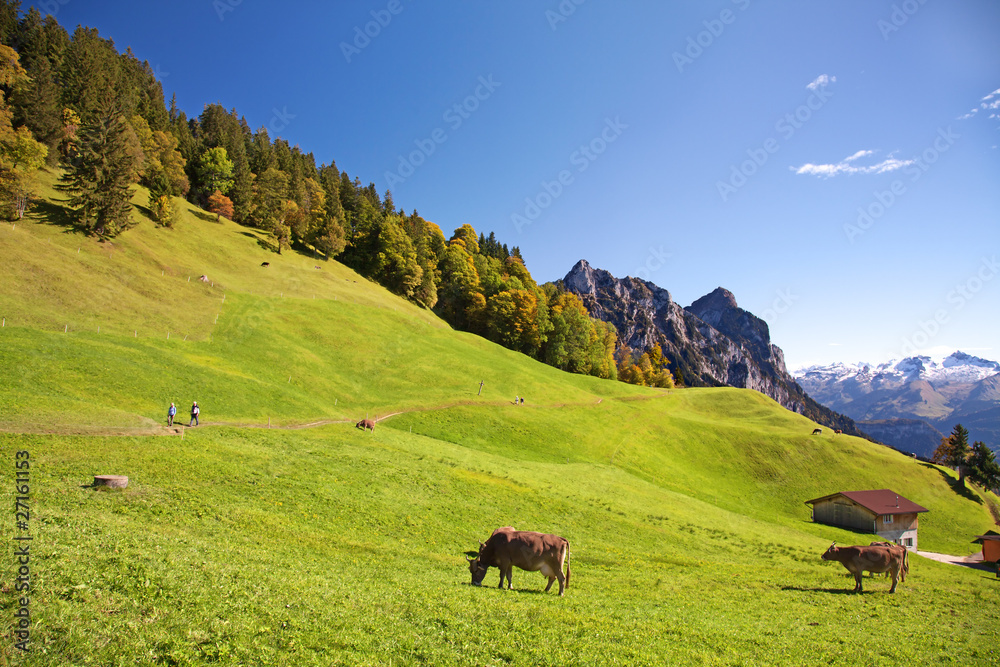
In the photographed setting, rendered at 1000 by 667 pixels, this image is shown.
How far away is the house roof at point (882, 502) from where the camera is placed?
56.7 meters

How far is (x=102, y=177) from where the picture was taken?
6172 centimetres

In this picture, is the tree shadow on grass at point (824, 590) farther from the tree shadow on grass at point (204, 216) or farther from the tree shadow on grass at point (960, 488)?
the tree shadow on grass at point (204, 216)

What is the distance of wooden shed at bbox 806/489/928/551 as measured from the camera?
5641 cm

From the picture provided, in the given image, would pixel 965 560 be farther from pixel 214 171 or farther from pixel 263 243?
pixel 214 171

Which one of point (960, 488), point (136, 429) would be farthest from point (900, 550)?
point (960, 488)

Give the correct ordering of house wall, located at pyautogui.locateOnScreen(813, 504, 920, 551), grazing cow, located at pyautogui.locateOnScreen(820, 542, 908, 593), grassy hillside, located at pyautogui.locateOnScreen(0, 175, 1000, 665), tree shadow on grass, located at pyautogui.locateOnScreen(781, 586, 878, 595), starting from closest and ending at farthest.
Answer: grassy hillside, located at pyautogui.locateOnScreen(0, 175, 1000, 665) → tree shadow on grass, located at pyautogui.locateOnScreen(781, 586, 878, 595) → grazing cow, located at pyautogui.locateOnScreen(820, 542, 908, 593) → house wall, located at pyautogui.locateOnScreen(813, 504, 920, 551)

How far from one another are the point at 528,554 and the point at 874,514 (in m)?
62.7

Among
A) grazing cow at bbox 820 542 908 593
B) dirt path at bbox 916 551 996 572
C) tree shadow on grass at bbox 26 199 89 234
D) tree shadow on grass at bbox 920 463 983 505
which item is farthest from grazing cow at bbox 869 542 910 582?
tree shadow on grass at bbox 26 199 89 234

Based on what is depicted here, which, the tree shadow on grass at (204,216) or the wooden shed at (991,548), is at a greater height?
the tree shadow on grass at (204,216)

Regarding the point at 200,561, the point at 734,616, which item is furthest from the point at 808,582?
the point at 200,561

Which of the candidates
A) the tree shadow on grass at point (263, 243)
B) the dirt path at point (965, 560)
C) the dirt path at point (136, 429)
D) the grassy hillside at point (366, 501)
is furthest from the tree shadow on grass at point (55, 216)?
the dirt path at point (965, 560)

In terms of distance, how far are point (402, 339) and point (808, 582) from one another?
62070mm

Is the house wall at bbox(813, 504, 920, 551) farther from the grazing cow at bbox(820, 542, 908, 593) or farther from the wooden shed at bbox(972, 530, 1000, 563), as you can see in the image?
the grazing cow at bbox(820, 542, 908, 593)

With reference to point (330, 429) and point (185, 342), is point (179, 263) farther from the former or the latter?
point (330, 429)
